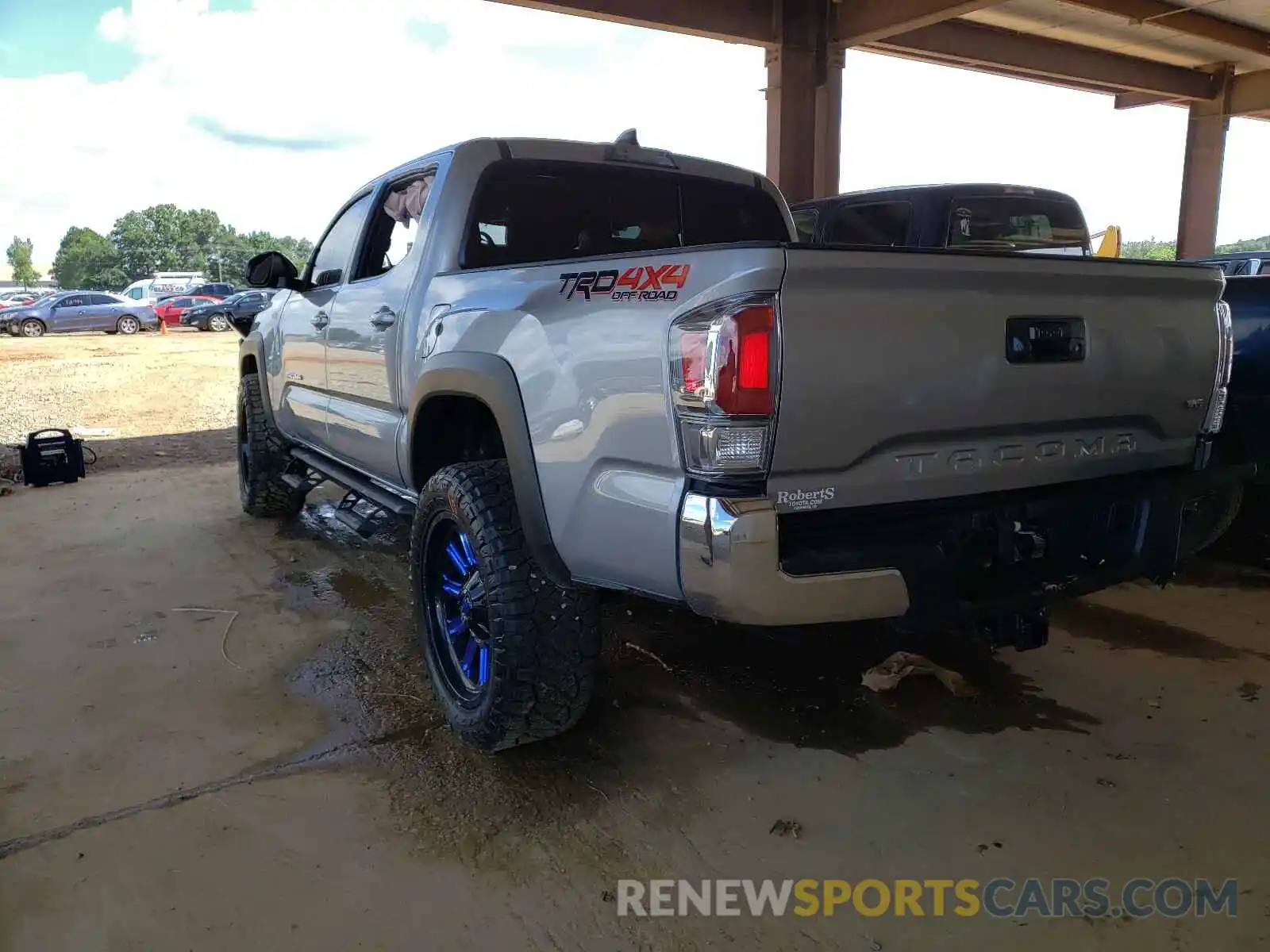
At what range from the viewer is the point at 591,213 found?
353cm

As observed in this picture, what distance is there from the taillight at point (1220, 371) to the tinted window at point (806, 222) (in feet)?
11.5

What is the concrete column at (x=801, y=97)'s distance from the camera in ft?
33.8

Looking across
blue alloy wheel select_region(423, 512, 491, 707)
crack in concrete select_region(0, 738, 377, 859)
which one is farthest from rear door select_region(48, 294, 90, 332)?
crack in concrete select_region(0, 738, 377, 859)

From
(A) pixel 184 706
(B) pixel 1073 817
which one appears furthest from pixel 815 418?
(A) pixel 184 706

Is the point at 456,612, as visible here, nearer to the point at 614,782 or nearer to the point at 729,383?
the point at 614,782

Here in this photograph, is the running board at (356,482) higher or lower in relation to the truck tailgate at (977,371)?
lower

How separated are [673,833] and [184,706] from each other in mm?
1915

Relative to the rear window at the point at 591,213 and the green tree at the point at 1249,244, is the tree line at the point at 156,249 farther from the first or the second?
the rear window at the point at 591,213

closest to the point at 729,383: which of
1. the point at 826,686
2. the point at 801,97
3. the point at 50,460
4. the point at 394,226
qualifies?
the point at 826,686

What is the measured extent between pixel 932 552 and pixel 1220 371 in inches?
52.3

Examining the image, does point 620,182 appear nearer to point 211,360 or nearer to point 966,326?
point 966,326

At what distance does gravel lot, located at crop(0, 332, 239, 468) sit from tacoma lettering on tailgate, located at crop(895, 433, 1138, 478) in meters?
7.58

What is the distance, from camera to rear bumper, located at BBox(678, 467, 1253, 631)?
1.97 m

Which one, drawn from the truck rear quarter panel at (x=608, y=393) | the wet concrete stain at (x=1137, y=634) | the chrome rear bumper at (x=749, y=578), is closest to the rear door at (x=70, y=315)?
the truck rear quarter panel at (x=608, y=393)
